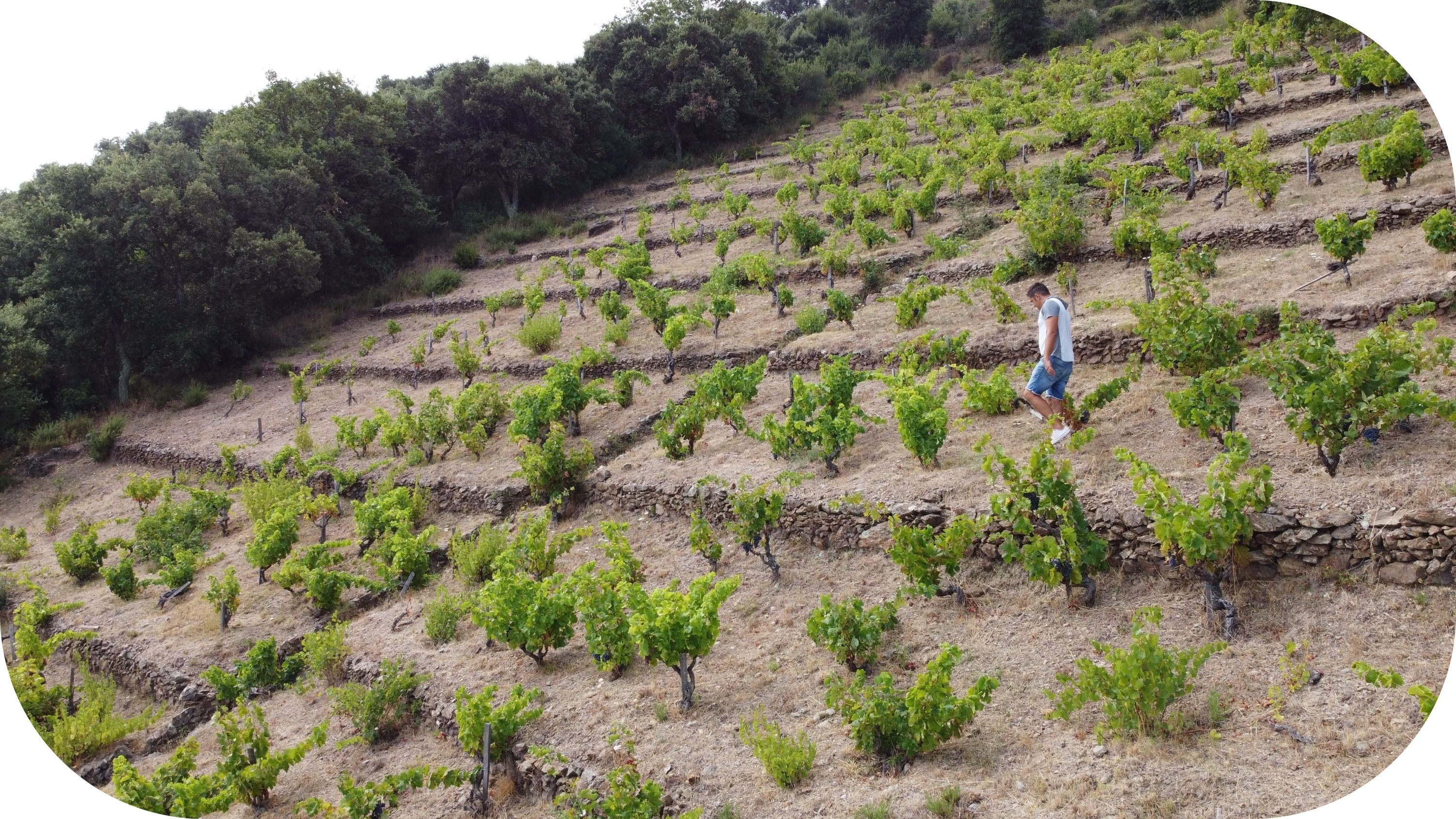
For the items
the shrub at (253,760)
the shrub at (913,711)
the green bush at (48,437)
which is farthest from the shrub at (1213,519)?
the green bush at (48,437)

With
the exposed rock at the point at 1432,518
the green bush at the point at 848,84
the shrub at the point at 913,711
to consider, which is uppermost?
the green bush at the point at 848,84

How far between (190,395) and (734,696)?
60.7 feet

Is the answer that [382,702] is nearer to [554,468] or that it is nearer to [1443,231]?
[554,468]

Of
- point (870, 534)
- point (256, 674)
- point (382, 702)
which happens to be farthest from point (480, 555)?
point (870, 534)

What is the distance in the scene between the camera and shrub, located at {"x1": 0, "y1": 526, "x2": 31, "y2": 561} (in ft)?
44.2

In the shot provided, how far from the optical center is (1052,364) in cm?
788

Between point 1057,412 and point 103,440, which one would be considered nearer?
point 1057,412

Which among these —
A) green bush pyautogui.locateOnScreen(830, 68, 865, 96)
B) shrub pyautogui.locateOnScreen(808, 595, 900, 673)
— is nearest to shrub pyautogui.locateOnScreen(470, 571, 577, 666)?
shrub pyautogui.locateOnScreen(808, 595, 900, 673)

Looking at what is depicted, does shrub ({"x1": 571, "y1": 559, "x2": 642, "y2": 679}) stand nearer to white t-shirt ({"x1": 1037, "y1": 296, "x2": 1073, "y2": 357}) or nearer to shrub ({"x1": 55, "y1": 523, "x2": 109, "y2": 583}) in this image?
white t-shirt ({"x1": 1037, "y1": 296, "x2": 1073, "y2": 357})

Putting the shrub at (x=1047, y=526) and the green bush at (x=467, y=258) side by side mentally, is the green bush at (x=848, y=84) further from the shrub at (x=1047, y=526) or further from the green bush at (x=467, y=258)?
the shrub at (x=1047, y=526)

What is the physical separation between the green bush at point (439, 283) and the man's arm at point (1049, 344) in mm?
19567

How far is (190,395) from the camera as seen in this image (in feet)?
64.8

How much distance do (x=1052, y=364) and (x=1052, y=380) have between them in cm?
23

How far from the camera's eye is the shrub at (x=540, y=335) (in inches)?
660
